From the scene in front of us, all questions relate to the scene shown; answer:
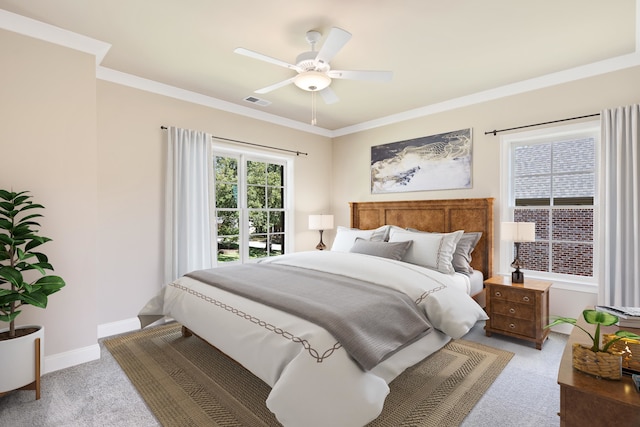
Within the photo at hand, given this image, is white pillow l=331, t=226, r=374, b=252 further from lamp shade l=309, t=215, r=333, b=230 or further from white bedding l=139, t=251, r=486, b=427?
white bedding l=139, t=251, r=486, b=427

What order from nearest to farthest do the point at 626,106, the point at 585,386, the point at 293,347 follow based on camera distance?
the point at 585,386 → the point at 293,347 → the point at 626,106

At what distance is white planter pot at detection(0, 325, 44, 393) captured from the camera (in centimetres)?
206

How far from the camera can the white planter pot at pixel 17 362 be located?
206cm

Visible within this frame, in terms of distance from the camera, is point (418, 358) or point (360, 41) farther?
point (360, 41)

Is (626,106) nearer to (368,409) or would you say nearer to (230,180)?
(368,409)

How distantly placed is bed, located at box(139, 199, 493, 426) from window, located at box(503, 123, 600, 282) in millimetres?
417

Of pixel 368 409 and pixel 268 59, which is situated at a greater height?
pixel 268 59

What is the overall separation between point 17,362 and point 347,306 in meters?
2.23

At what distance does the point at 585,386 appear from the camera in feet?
4.48

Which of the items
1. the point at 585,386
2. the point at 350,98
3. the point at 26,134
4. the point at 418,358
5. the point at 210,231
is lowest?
the point at 418,358

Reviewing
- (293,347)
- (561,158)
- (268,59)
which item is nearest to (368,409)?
(293,347)

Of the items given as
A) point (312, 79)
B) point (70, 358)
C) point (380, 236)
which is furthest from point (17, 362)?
point (380, 236)

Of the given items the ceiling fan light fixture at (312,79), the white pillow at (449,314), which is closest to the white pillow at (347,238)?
the white pillow at (449,314)

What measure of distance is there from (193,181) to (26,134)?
1.53 m
